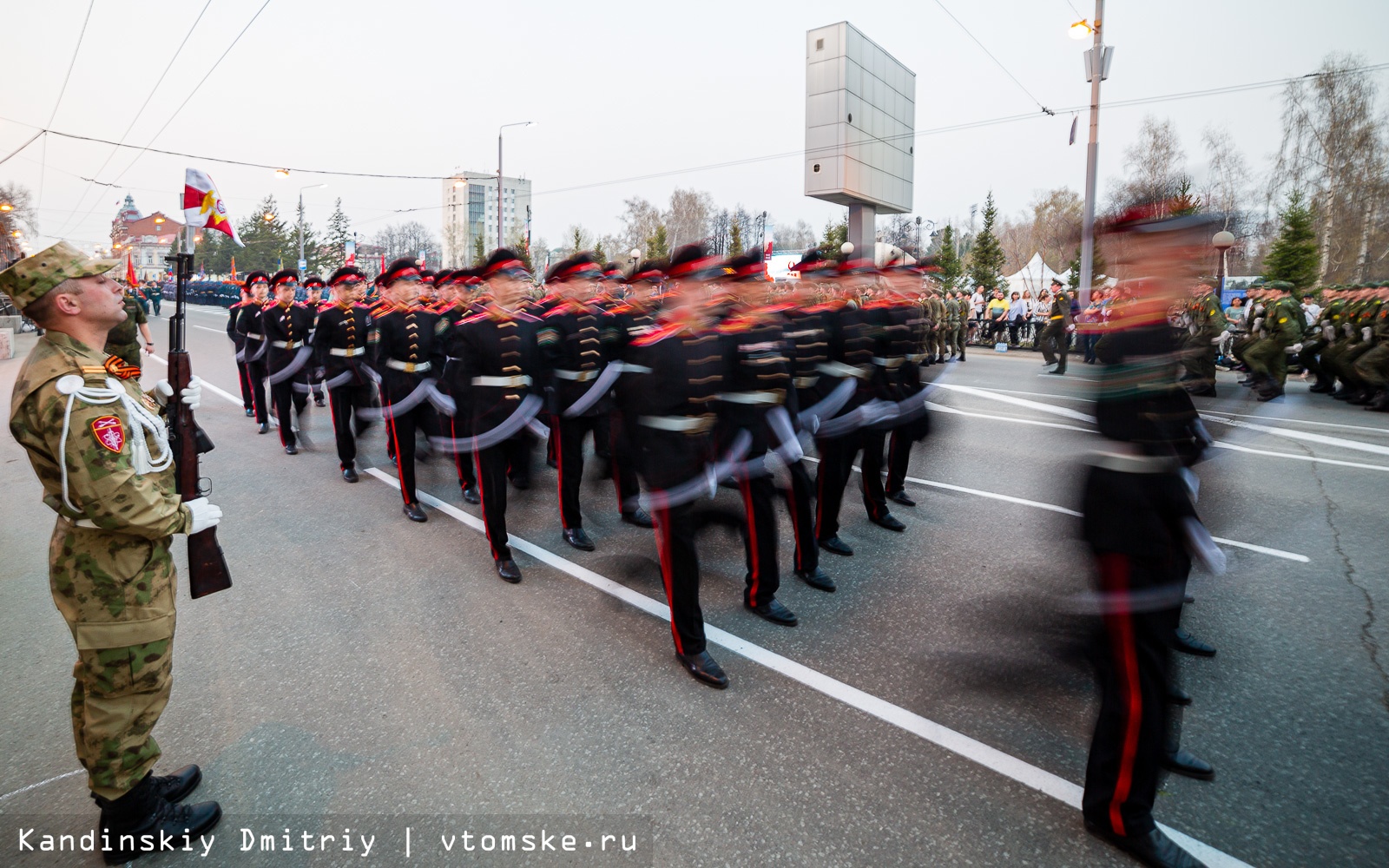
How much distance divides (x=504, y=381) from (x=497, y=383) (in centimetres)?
4

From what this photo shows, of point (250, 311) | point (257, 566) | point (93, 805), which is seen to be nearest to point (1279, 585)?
point (93, 805)

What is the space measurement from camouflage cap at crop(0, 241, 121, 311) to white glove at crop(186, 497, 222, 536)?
767 millimetres

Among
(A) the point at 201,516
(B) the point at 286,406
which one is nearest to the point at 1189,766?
(A) the point at 201,516

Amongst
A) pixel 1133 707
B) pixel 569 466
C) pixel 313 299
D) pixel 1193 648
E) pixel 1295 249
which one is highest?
pixel 1295 249

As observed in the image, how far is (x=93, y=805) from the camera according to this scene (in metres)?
2.67

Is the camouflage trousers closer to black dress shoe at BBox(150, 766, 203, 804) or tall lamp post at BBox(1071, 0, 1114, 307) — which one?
black dress shoe at BBox(150, 766, 203, 804)

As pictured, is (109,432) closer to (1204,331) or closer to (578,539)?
(578,539)

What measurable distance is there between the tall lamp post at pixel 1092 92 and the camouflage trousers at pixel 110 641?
19.3m

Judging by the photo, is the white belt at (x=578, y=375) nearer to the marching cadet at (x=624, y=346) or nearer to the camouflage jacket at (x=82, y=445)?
the marching cadet at (x=624, y=346)

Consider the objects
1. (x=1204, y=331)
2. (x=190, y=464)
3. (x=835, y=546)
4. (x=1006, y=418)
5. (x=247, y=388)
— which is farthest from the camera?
(x=247, y=388)

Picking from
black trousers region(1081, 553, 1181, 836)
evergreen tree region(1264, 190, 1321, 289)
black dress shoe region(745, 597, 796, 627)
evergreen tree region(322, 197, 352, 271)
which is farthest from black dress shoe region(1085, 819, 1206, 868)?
evergreen tree region(322, 197, 352, 271)

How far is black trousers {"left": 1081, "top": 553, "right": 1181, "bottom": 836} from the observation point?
234cm

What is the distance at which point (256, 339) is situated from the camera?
32.8 feet

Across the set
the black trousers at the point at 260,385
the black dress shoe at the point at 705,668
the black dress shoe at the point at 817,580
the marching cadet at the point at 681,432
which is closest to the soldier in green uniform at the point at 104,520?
the marching cadet at the point at 681,432
